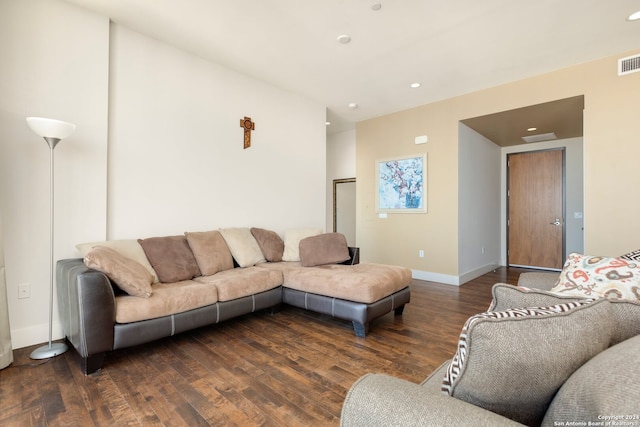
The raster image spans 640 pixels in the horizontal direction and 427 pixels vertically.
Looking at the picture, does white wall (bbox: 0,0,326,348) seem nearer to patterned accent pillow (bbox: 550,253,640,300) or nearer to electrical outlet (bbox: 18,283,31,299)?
electrical outlet (bbox: 18,283,31,299)

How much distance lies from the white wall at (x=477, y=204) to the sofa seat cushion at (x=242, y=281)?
310 cm

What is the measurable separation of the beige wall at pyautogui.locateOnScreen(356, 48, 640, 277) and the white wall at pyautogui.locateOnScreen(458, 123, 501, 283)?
209mm

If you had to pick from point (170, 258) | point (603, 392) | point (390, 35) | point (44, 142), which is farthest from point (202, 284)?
point (390, 35)

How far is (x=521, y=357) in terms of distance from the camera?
67cm

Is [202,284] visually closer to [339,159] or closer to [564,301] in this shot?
[564,301]

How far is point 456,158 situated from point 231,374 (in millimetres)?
4229

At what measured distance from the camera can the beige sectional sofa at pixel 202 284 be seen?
2.07m

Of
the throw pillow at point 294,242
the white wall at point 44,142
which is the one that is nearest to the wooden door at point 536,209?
the throw pillow at point 294,242

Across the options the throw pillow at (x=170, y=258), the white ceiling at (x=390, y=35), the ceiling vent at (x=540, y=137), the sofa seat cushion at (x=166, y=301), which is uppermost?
the white ceiling at (x=390, y=35)

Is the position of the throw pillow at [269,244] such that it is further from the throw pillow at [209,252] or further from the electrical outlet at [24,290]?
the electrical outlet at [24,290]

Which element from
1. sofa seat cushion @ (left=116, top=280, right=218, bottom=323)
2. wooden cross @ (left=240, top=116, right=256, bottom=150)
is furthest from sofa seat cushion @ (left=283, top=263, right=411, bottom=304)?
wooden cross @ (left=240, top=116, right=256, bottom=150)

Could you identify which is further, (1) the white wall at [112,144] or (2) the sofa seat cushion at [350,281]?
(2) the sofa seat cushion at [350,281]

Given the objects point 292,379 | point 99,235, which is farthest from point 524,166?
point 99,235

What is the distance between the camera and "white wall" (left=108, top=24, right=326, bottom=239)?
9.84 feet
